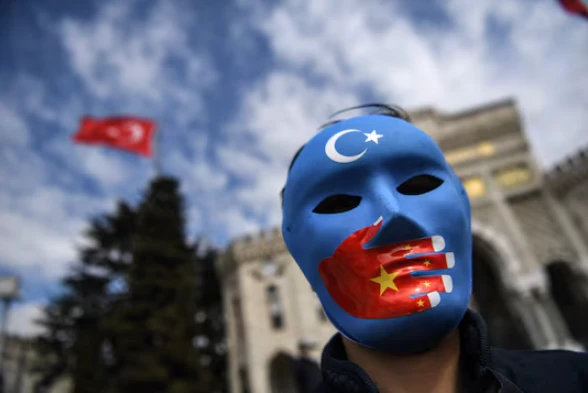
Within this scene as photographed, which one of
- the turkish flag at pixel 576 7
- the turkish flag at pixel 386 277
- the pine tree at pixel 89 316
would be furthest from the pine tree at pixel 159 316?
the turkish flag at pixel 576 7

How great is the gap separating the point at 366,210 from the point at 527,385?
2.88 feet

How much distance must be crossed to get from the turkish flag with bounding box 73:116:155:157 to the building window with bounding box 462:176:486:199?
15729 millimetres

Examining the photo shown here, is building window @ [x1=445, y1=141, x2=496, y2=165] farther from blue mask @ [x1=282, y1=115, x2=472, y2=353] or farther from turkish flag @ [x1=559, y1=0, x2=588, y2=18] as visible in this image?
blue mask @ [x1=282, y1=115, x2=472, y2=353]

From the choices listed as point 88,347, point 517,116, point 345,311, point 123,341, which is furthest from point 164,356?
point 517,116

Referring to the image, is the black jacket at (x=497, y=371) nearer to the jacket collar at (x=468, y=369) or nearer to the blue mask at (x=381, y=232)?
the jacket collar at (x=468, y=369)

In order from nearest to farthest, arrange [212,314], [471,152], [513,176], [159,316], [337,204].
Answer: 1. [337,204]
2. [159,316]
3. [513,176]
4. [471,152]
5. [212,314]

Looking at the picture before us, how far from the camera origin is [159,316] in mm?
13781

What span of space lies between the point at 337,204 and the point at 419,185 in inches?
15.8

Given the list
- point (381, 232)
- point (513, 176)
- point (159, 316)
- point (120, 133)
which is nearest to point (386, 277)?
point (381, 232)

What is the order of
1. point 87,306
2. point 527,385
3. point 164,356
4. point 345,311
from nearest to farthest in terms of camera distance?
point 527,385
point 345,311
point 164,356
point 87,306

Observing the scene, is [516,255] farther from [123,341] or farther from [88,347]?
[88,347]

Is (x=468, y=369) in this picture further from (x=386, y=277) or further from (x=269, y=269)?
(x=269, y=269)

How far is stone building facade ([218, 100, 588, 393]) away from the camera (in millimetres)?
13203

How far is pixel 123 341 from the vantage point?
44.0 feet
